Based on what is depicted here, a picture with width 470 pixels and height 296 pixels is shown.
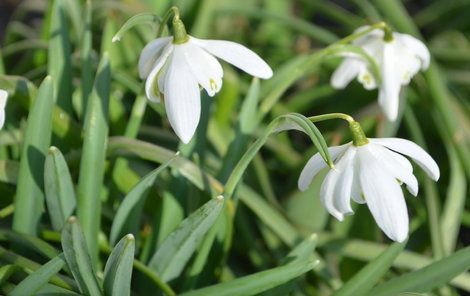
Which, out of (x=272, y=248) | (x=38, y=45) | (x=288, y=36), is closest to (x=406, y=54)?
(x=272, y=248)

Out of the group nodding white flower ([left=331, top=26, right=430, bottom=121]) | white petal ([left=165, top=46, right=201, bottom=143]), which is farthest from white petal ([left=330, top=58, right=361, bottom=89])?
white petal ([left=165, top=46, right=201, bottom=143])

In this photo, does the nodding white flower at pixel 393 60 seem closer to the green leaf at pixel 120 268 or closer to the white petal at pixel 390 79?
the white petal at pixel 390 79

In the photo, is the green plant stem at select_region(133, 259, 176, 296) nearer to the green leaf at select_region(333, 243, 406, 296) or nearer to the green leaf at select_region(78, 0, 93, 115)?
the green leaf at select_region(333, 243, 406, 296)

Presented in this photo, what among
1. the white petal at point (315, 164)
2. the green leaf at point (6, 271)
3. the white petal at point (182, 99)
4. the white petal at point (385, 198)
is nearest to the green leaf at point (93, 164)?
the green leaf at point (6, 271)

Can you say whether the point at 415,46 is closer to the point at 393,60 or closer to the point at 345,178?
the point at 393,60

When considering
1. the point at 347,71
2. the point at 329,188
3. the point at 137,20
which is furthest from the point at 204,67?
the point at 347,71

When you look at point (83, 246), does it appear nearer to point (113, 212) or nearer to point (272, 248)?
point (113, 212)

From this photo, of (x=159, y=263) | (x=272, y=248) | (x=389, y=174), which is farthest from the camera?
(x=272, y=248)
